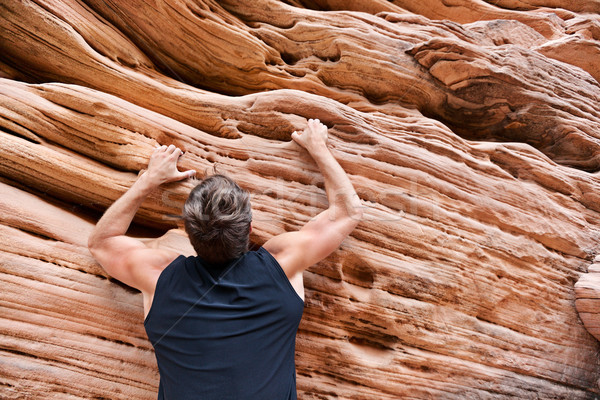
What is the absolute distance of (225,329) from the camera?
75.2 inches

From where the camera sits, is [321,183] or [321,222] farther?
[321,183]

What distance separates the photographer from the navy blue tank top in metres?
1.87

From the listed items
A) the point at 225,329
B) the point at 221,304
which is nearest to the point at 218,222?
the point at 221,304

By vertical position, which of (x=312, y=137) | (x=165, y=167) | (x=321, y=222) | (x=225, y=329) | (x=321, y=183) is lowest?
(x=225, y=329)

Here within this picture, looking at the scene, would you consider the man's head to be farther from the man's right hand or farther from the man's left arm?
the man's right hand

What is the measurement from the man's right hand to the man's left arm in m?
1.07

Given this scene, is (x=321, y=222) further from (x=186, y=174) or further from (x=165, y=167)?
(x=165, y=167)

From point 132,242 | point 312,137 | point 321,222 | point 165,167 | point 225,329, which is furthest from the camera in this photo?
point 312,137

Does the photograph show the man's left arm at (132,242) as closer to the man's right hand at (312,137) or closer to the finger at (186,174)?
the finger at (186,174)

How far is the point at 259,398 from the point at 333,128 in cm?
238

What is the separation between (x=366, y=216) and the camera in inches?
119

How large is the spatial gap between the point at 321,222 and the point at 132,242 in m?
1.46

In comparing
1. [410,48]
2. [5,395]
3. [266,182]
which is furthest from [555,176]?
[5,395]

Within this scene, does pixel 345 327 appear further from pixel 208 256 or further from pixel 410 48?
pixel 410 48
